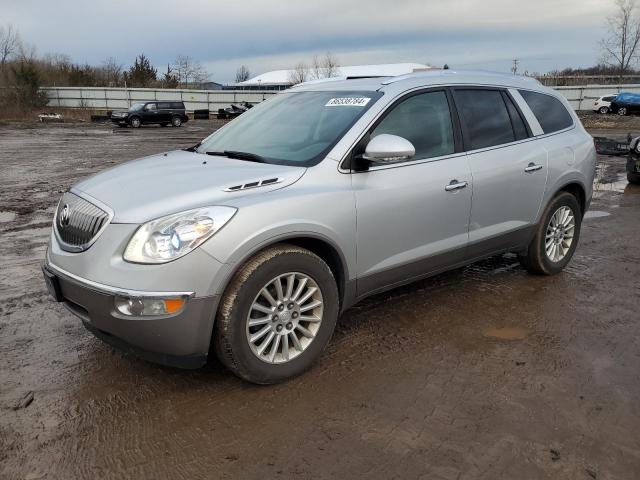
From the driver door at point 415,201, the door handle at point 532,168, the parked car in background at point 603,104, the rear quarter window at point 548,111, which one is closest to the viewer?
the driver door at point 415,201

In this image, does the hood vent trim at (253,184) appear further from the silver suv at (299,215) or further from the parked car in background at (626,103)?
the parked car in background at (626,103)

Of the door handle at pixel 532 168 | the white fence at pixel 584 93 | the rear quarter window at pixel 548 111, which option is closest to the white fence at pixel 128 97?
the white fence at pixel 584 93

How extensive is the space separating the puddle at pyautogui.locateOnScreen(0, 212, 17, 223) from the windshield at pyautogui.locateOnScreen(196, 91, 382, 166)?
475 centimetres

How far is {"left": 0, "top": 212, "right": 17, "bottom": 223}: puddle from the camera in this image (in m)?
7.70

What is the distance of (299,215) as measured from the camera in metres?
3.16

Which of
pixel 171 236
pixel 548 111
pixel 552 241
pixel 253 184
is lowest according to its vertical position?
pixel 552 241

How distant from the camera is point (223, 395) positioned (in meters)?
3.16

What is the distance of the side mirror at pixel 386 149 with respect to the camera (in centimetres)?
339

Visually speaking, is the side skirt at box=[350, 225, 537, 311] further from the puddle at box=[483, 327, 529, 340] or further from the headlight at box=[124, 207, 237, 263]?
the headlight at box=[124, 207, 237, 263]

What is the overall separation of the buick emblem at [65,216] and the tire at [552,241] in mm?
3892

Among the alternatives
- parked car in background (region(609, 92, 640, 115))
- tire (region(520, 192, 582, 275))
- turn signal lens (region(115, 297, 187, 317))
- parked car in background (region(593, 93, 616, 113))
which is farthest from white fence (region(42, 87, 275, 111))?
turn signal lens (region(115, 297, 187, 317))

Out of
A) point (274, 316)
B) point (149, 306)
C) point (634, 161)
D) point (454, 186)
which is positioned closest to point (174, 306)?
point (149, 306)

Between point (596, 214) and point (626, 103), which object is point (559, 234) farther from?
point (626, 103)

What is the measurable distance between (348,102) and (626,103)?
39444 millimetres
